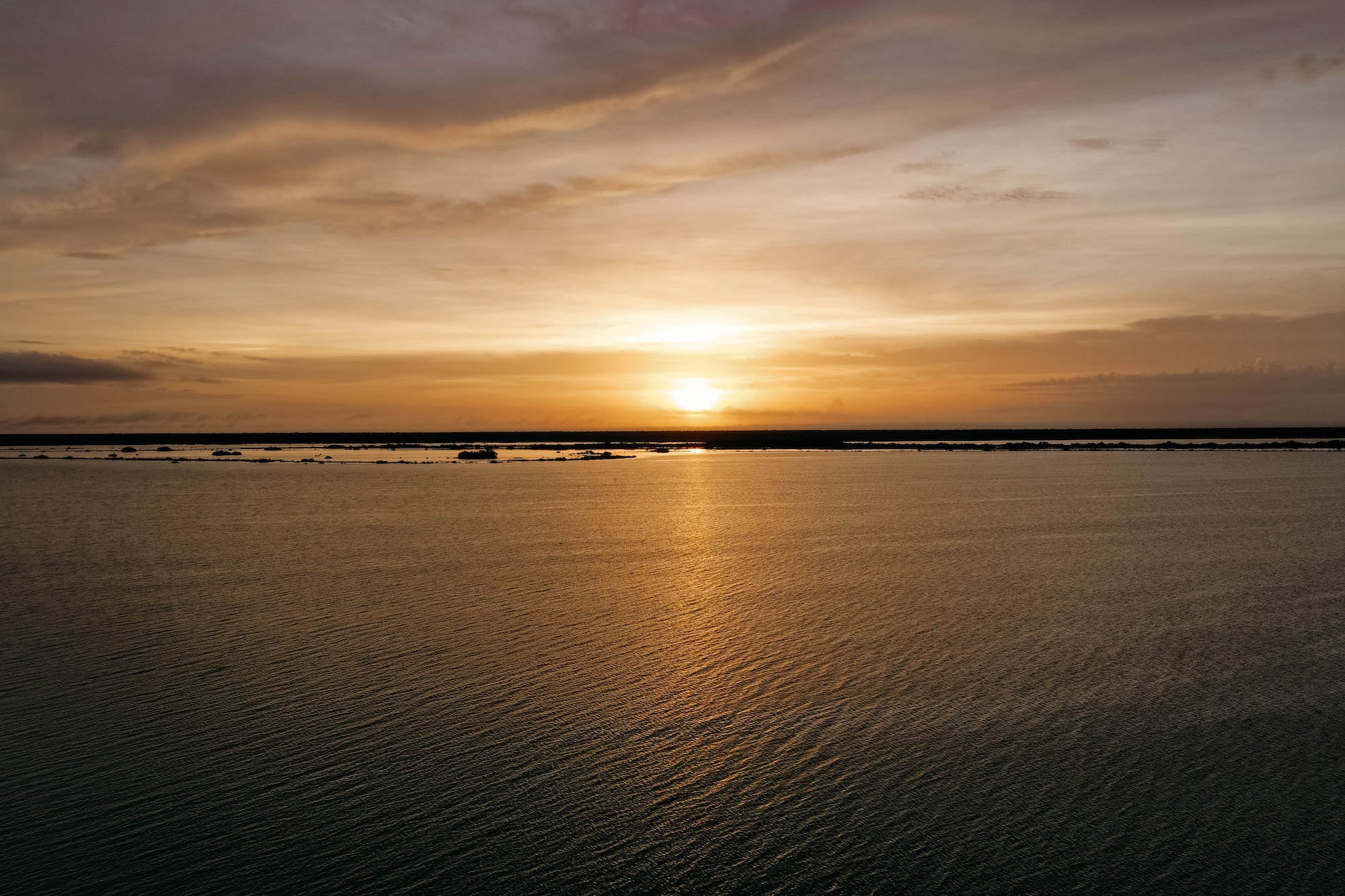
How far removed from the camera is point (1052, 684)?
19000 millimetres

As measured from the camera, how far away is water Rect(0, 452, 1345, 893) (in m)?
11.5

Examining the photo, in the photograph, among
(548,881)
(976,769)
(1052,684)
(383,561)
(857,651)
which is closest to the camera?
(548,881)

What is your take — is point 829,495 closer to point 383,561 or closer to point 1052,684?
point 383,561

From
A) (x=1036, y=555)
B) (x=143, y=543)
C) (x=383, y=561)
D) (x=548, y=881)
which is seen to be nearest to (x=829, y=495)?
(x=1036, y=555)

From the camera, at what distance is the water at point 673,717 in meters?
11.5

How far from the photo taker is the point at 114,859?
1127 centimetres

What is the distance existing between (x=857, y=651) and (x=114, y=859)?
15.3 metres

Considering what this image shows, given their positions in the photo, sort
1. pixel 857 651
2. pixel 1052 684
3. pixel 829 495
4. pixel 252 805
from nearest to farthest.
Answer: pixel 252 805, pixel 1052 684, pixel 857 651, pixel 829 495

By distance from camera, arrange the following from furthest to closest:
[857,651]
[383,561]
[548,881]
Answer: [383,561] → [857,651] → [548,881]

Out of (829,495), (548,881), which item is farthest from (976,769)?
(829,495)

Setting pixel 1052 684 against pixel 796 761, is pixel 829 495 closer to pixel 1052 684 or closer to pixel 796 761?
pixel 1052 684

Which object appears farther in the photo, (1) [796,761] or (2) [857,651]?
(2) [857,651]

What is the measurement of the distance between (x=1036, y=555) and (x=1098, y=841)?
88.8 ft

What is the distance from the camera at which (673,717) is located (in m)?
16.9
